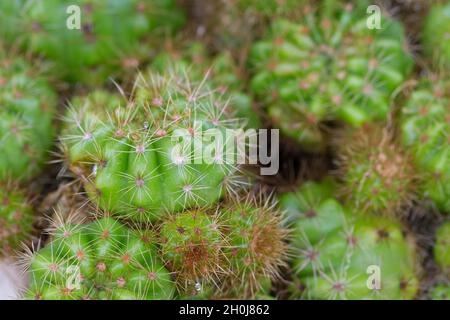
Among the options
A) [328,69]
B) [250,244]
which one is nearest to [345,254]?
[250,244]

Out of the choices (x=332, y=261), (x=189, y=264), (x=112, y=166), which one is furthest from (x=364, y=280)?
(x=112, y=166)

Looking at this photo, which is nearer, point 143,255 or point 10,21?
point 143,255

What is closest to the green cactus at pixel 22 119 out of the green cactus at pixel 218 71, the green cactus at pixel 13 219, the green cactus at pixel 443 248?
the green cactus at pixel 13 219

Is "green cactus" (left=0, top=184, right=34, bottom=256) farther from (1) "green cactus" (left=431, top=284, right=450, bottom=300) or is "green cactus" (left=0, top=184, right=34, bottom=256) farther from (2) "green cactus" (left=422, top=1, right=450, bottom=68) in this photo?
(2) "green cactus" (left=422, top=1, right=450, bottom=68)

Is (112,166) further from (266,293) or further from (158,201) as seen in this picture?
(266,293)

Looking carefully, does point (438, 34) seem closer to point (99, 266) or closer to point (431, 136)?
point (431, 136)

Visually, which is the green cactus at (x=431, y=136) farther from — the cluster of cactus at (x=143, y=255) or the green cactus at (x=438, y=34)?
the cluster of cactus at (x=143, y=255)
